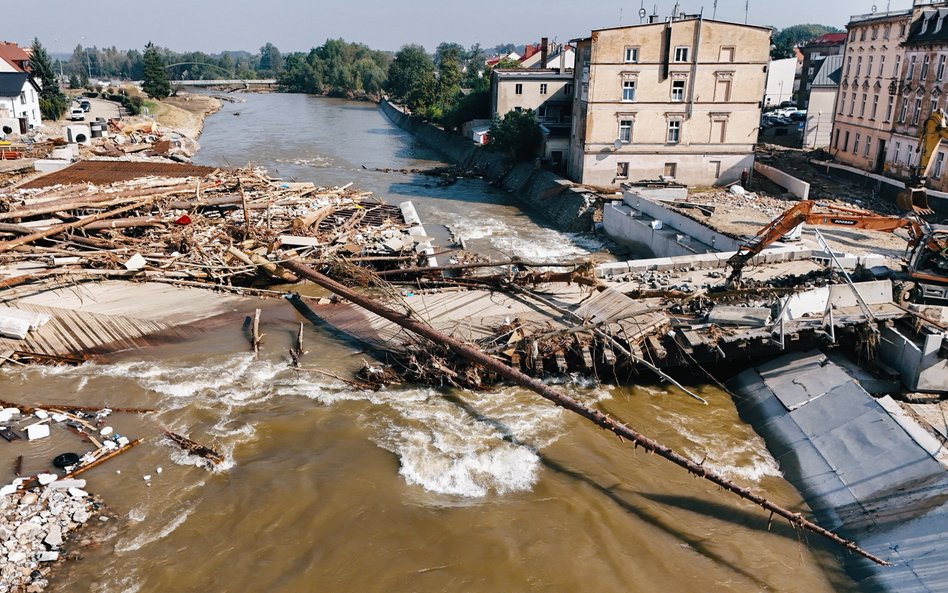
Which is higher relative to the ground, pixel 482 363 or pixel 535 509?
pixel 482 363

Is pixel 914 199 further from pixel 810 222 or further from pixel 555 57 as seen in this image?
pixel 555 57

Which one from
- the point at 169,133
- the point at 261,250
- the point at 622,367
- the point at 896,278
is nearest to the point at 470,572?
the point at 622,367

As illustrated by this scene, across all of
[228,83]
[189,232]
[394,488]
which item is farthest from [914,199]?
[228,83]

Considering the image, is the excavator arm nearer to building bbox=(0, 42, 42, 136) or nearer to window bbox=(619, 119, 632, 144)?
window bbox=(619, 119, 632, 144)

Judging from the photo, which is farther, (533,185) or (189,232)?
(533,185)

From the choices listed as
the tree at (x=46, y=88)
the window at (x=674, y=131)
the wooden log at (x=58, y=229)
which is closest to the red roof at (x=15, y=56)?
the tree at (x=46, y=88)

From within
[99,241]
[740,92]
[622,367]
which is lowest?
[622,367]

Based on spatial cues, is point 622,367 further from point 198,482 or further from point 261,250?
point 261,250

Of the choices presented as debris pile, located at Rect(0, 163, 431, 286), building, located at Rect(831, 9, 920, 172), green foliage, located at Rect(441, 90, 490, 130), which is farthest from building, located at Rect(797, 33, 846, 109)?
debris pile, located at Rect(0, 163, 431, 286)
